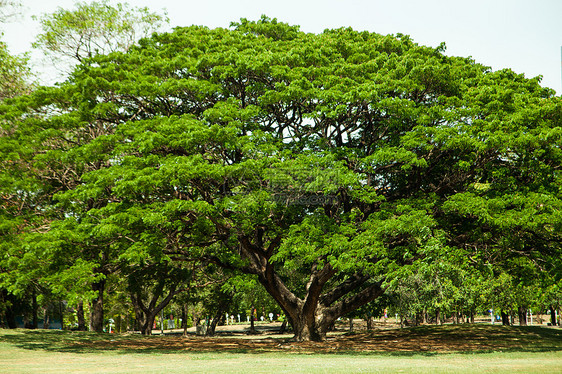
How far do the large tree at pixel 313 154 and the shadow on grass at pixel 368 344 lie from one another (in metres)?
2.73

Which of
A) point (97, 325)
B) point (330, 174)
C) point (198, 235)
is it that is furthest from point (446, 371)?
point (97, 325)

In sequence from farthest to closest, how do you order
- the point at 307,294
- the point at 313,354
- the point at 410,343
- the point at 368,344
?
the point at 307,294 → the point at 368,344 → the point at 410,343 → the point at 313,354

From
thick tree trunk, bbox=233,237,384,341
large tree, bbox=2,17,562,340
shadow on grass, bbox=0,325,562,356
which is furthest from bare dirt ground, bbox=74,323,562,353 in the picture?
large tree, bbox=2,17,562,340

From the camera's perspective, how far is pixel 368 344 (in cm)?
2253

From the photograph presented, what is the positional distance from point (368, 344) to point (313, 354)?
6.51 metres

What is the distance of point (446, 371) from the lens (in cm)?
1084

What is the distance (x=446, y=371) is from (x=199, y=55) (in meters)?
16.4

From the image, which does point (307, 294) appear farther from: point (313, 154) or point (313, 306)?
point (313, 154)

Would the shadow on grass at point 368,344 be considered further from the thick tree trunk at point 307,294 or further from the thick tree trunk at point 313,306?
the thick tree trunk at point 307,294

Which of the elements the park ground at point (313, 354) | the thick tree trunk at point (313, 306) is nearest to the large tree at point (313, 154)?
the thick tree trunk at point (313, 306)

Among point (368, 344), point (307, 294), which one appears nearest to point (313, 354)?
point (307, 294)

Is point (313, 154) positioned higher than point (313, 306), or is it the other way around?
point (313, 154)

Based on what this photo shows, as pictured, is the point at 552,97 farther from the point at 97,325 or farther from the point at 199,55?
the point at 97,325

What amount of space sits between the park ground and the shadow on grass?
36mm
